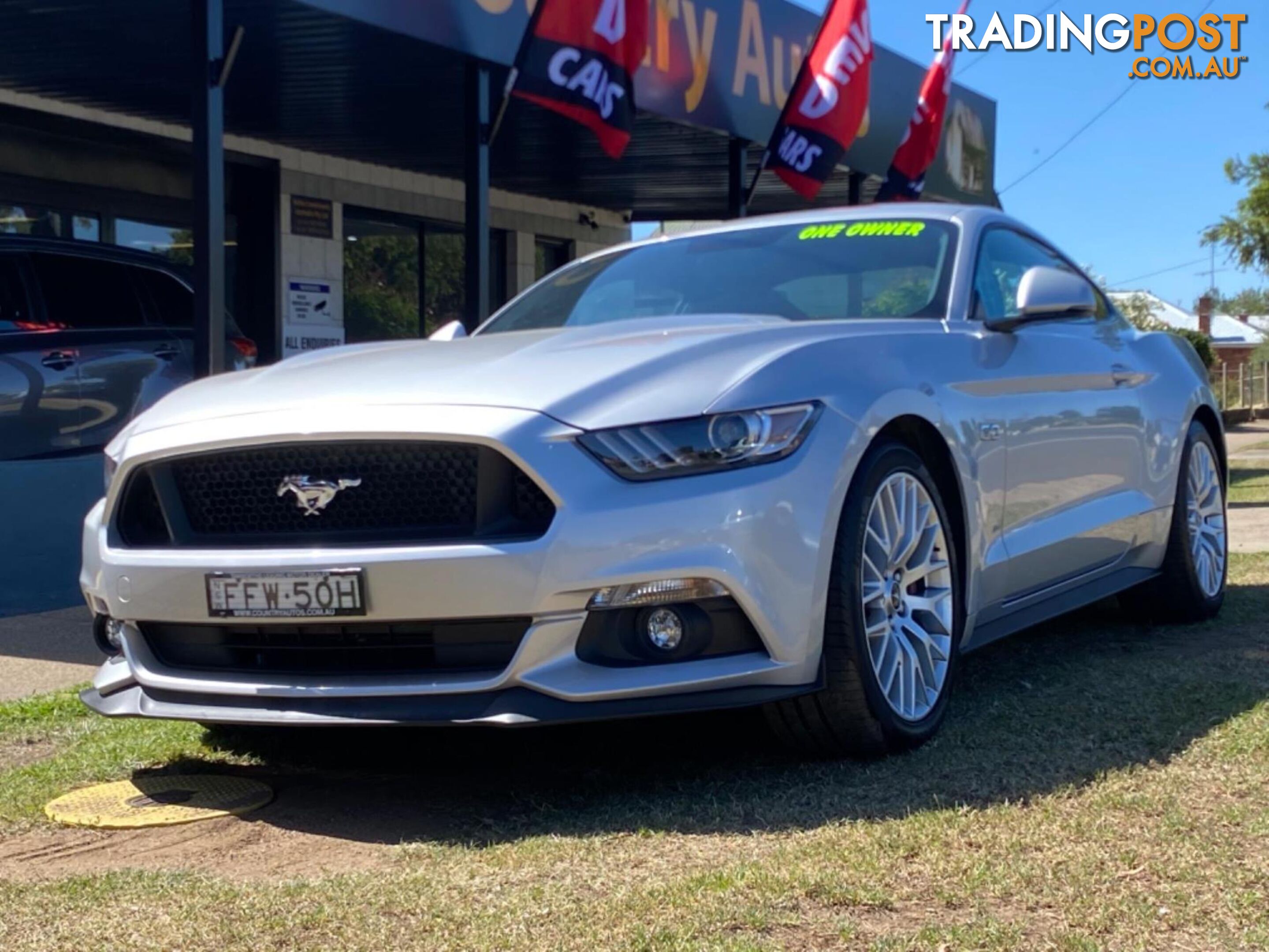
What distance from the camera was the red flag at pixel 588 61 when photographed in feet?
30.8

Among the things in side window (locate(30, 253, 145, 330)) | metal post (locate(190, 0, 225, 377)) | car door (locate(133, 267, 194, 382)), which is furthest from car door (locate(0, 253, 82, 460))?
metal post (locate(190, 0, 225, 377))

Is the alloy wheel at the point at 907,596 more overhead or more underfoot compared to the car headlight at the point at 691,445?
more underfoot

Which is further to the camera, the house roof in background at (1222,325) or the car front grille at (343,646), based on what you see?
the house roof in background at (1222,325)

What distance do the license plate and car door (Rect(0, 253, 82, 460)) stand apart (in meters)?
5.08

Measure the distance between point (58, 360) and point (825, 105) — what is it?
249 inches

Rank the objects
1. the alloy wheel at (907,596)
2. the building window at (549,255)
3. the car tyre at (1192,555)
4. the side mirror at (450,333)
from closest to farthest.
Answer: the alloy wheel at (907,596), the side mirror at (450,333), the car tyre at (1192,555), the building window at (549,255)

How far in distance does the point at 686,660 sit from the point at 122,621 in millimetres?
1451

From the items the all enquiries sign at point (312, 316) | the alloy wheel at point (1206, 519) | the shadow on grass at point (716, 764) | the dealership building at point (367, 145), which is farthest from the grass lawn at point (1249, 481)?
the shadow on grass at point (716, 764)

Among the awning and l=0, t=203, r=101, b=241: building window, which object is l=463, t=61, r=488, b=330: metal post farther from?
l=0, t=203, r=101, b=241: building window

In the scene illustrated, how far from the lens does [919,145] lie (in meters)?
14.5

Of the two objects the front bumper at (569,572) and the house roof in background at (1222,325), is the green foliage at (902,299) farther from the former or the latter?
the house roof in background at (1222,325)

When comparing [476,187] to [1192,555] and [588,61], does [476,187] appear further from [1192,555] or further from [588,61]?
[1192,555]

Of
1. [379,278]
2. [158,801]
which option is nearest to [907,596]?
[158,801]

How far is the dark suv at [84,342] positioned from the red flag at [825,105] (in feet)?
15.4
